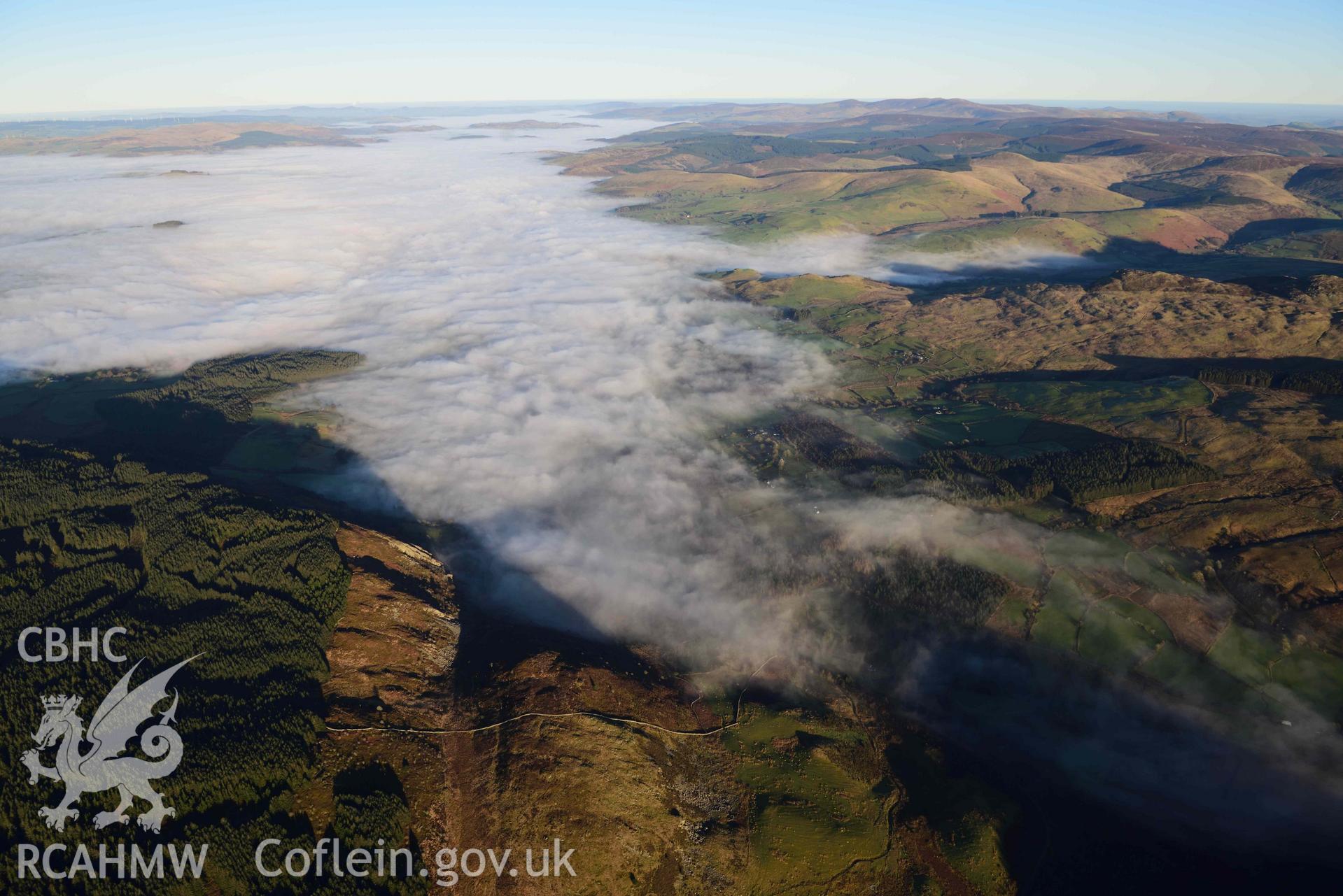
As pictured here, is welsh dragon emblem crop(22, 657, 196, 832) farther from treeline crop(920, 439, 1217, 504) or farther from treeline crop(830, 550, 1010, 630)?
treeline crop(920, 439, 1217, 504)

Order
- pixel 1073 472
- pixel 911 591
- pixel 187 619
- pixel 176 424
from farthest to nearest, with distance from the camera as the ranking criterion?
pixel 176 424 → pixel 1073 472 → pixel 911 591 → pixel 187 619

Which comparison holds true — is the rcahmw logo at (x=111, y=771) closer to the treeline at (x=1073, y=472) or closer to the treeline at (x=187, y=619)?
the treeline at (x=187, y=619)

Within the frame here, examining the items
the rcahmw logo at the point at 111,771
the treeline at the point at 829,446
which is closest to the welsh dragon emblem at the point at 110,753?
the rcahmw logo at the point at 111,771

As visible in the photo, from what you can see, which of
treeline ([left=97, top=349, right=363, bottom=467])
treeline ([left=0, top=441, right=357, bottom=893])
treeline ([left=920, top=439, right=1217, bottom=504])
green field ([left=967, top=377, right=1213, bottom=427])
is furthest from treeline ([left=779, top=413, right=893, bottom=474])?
treeline ([left=97, top=349, right=363, bottom=467])

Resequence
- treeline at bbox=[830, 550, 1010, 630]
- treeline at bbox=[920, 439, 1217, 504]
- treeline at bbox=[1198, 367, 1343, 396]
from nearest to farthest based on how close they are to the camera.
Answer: treeline at bbox=[830, 550, 1010, 630] < treeline at bbox=[920, 439, 1217, 504] < treeline at bbox=[1198, 367, 1343, 396]

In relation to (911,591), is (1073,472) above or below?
above

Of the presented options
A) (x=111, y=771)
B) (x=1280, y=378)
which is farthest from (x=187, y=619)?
(x=1280, y=378)

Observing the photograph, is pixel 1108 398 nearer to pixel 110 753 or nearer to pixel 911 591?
pixel 911 591
